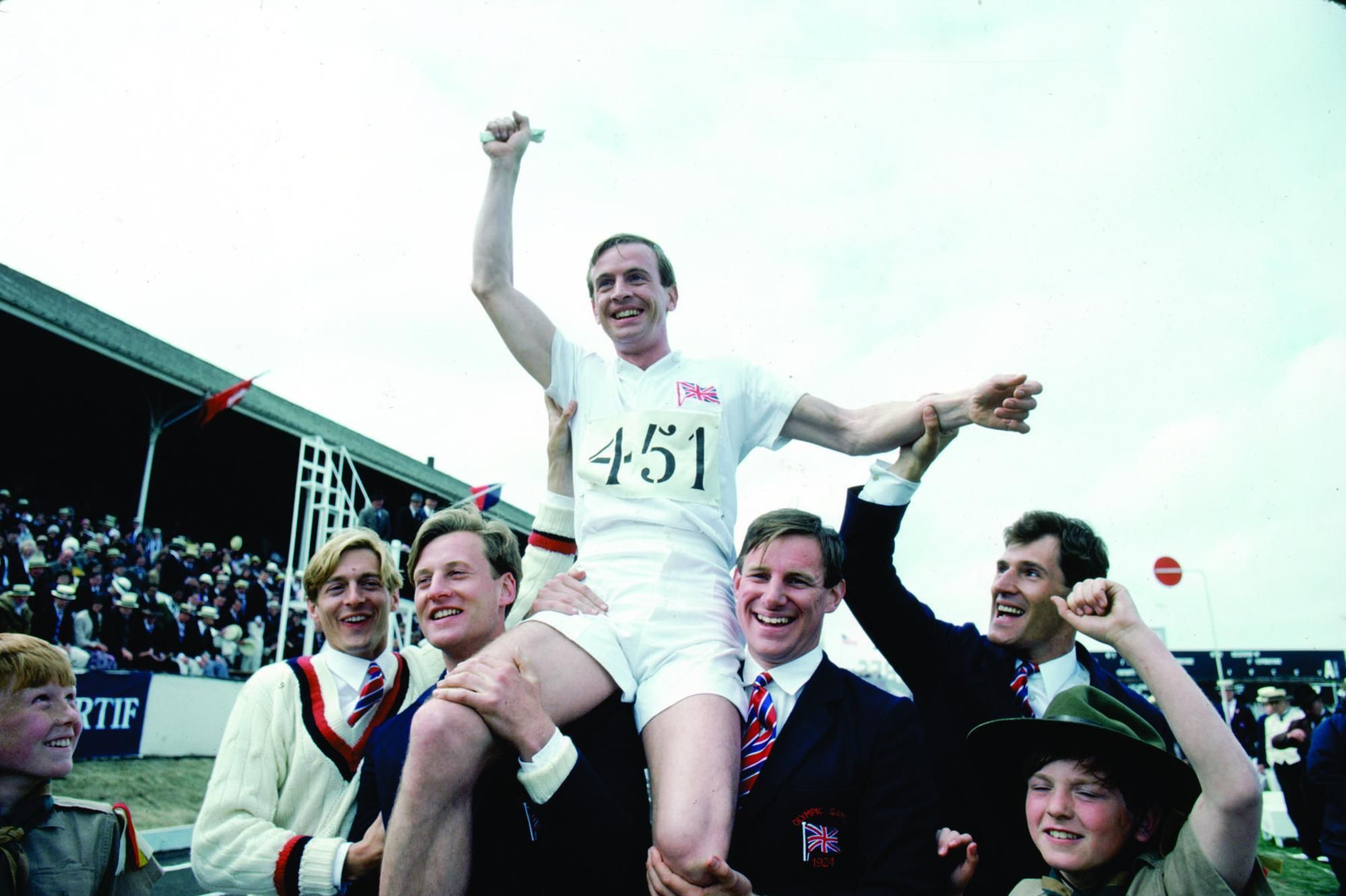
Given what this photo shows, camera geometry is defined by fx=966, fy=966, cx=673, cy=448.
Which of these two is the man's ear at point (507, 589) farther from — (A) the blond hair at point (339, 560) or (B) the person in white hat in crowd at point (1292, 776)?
(B) the person in white hat in crowd at point (1292, 776)

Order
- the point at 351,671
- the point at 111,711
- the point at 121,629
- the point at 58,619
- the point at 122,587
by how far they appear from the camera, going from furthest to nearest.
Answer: the point at 122,587 < the point at 121,629 < the point at 58,619 < the point at 111,711 < the point at 351,671

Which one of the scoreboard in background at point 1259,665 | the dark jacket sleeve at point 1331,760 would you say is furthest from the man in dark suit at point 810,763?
the scoreboard in background at point 1259,665

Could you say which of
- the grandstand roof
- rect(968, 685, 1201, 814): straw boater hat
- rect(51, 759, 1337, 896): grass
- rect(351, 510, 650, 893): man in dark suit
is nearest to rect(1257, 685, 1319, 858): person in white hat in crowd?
rect(51, 759, 1337, 896): grass

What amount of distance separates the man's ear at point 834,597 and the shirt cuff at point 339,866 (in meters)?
1.58

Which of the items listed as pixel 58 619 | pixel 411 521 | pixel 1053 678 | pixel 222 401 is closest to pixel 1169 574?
pixel 411 521

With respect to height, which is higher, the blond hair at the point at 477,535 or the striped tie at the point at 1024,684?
the blond hair at the point at 477,535

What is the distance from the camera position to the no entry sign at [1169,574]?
15.1 m

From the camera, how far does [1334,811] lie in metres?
6.01

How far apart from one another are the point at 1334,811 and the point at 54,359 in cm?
1970

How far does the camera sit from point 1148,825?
2.45 meters

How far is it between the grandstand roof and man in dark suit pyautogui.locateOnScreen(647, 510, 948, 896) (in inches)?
572

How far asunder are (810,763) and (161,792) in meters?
9.99

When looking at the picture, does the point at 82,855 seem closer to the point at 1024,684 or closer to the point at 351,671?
the point at 351,671

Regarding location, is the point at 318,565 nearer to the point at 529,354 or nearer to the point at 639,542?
the point at 529,354
